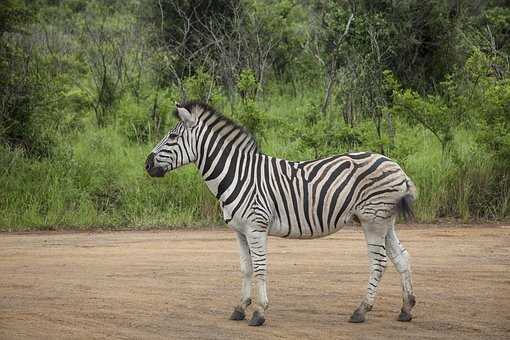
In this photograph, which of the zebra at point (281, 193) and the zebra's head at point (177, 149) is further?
the zebra's head at point (177, 149)

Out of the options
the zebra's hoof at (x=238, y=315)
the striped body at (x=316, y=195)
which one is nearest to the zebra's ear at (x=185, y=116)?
the striped body at (x=316, y=195)

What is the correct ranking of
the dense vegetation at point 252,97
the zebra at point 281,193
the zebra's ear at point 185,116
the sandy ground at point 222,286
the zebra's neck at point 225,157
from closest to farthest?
the sandy ground at point 222,286
the zebra at point 281,193
the zebra's neck at point 225,157
the zebra's ear at point 185,116
the dense vegetation at point 252,97

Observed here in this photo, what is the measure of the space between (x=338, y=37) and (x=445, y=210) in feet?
23.9

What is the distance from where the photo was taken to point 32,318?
852 centimetres

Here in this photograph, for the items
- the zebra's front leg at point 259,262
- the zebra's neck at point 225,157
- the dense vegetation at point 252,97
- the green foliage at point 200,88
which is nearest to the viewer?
the zebra's front leg at point 259,262

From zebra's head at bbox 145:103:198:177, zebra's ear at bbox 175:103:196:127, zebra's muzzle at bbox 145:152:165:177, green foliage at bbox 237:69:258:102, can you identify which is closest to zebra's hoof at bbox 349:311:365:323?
zebra's head at bbox 145:103:198:177

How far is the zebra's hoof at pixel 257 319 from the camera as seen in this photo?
26.5ft

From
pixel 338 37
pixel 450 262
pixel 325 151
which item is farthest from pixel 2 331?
pixel 338 37

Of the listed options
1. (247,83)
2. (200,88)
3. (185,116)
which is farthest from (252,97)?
(185,116)

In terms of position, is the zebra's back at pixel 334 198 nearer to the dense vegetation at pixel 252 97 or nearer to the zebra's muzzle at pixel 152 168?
the zebra's muzzle at pixel 152 168

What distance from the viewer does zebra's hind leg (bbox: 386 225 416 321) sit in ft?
27.0

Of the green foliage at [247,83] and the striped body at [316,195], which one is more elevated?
the green foliage at [247,83]

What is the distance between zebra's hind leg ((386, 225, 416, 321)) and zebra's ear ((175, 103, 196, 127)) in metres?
2.27

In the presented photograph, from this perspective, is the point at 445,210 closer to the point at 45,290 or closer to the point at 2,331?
the point at 45,290
